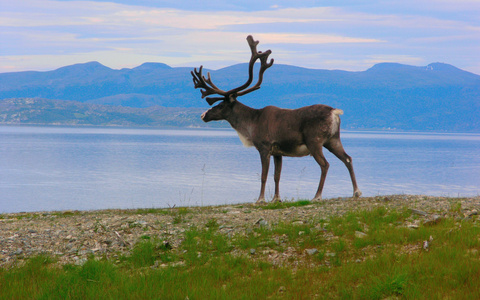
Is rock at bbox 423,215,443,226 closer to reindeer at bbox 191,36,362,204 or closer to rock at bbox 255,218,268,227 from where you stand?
rock at bbox 255,218,268,227

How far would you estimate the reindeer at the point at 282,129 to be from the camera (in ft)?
48.5

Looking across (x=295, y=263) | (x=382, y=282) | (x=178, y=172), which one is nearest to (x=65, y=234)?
(x=295, y=263)

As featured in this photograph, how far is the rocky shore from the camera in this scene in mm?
9281

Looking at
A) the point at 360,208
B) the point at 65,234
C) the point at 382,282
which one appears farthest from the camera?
the point at 360,208

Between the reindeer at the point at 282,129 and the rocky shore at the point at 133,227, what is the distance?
2659 millimetres

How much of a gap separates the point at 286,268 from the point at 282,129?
779 cm

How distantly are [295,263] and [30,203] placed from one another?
28.1 metres

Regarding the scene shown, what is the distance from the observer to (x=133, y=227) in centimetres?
1056

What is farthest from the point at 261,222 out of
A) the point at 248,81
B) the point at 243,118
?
the point at 248,81

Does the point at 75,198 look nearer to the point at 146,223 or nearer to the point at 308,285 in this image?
the point at 146,223

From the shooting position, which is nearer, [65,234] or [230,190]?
[65,234]

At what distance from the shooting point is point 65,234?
33.9 feet

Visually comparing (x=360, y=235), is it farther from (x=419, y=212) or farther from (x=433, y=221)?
(x=419, y=212)

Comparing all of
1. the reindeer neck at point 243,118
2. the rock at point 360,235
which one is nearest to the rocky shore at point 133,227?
the rock at point 360,235
